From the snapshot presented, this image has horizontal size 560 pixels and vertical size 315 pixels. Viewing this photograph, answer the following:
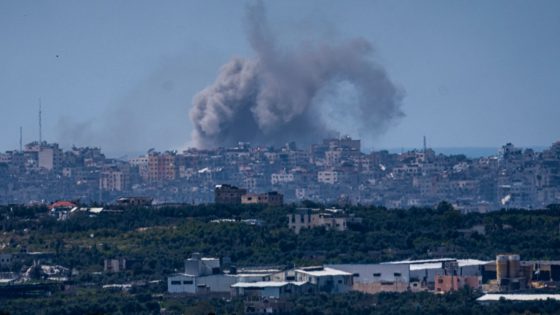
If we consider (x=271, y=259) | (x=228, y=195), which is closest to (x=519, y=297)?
(x=271, y=259)

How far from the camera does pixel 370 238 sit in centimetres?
7206

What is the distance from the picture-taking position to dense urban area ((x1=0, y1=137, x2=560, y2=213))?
5611 inches

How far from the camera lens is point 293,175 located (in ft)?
492

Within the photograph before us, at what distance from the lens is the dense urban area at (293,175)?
143 m

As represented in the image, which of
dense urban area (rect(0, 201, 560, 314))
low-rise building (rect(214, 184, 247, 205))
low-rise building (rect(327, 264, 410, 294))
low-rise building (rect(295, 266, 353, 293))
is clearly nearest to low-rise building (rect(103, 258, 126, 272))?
dense urban area (rect(0, 201, 560, 314))

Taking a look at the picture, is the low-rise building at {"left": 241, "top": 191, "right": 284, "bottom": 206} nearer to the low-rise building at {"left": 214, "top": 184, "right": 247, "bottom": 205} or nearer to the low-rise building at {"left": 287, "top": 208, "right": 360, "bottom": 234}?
the low-rise building at {"left": 214, "top": 184, "right": 247, "bottom": 205}

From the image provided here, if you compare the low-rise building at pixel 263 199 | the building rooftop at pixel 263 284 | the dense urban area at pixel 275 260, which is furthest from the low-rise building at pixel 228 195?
the building rooftop at pixel 263 284

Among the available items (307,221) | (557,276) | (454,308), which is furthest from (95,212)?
(454,308)

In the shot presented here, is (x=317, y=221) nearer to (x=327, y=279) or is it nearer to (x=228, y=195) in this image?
(x=327, y=279)

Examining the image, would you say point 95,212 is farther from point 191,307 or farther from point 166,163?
point 166,163

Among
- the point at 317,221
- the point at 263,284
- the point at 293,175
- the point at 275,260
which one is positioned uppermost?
the point at 293,175

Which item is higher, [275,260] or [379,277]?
[275,260]

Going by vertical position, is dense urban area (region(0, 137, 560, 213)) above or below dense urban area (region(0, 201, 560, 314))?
above

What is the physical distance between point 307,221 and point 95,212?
9.57 meters
